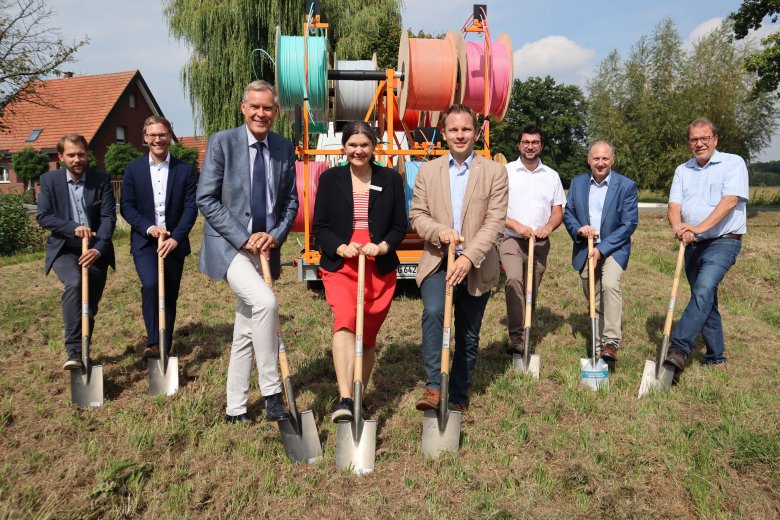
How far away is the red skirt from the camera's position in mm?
3859

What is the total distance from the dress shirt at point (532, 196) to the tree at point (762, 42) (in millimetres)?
16823

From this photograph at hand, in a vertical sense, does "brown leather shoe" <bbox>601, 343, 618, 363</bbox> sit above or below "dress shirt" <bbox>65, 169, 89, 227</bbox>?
below

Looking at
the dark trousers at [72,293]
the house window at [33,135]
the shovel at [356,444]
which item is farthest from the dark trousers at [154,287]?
the house window at [33,135]

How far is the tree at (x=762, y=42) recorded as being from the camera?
18438 millimetres

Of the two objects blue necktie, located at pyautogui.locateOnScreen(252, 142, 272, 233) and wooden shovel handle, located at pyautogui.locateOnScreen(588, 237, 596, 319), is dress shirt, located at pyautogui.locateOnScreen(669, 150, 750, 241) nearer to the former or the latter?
wooden shovel handle, located at pyautogui.locateOnScreen(588, 237, 596, 319)

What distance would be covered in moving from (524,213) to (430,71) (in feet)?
7.18

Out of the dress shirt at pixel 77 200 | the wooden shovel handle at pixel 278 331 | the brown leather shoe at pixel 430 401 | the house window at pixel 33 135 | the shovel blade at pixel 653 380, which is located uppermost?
the house window at pixel 33 135

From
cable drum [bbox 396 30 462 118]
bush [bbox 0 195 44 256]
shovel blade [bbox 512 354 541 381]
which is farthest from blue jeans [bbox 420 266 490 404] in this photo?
bush [bbox 0 195 44 256]

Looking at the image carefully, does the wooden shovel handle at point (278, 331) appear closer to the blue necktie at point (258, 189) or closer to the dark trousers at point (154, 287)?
the blue necktie at point (258, 189)

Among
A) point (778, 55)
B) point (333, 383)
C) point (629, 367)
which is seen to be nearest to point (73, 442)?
point (333, 383)

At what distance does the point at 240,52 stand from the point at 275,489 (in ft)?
62.3

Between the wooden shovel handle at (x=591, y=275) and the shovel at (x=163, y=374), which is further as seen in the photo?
the wooden shovel handle at (x=591, y=275)

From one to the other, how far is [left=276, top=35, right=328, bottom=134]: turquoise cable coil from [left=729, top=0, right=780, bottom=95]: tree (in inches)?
669

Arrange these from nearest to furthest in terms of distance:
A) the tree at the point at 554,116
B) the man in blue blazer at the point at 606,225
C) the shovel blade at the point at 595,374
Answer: the shovel blade at the point at 595,374 < the man in blue blazer at the point at 606,225 < the tree at the point at 554,116
